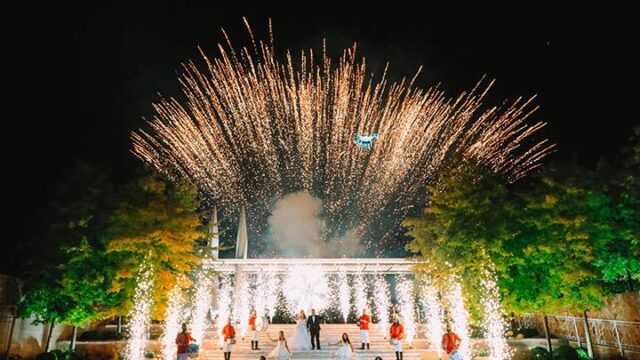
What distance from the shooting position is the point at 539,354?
1816cm

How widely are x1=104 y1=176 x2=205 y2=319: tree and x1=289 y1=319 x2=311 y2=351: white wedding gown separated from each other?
551 cm

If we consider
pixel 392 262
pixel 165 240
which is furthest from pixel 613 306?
pixel 165 240

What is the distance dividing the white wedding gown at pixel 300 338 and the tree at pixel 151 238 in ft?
18.1

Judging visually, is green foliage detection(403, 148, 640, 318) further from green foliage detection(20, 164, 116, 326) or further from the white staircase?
green foliage detection(20, 164, 116, 326)

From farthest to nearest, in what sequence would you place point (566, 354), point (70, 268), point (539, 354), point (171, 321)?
1. point (171, 321)
2. point (70, 268)
3. point (539, 354)
4. point (566, 354)

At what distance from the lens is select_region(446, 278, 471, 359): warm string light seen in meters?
19.9

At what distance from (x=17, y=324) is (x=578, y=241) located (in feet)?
76.2

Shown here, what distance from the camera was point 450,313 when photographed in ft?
→ 67.4

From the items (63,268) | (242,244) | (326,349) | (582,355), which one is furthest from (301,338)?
(242,244)

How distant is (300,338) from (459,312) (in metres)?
7.12

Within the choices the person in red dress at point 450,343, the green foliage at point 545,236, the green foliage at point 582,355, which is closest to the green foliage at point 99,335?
the person in red dress at point 450,343

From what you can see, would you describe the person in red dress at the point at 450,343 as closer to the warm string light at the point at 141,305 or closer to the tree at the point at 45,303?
the warm string light at the point at 141,305

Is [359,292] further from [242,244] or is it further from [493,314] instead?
[493,314]

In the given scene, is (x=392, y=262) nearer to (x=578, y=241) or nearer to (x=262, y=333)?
(x=262, y=333)
